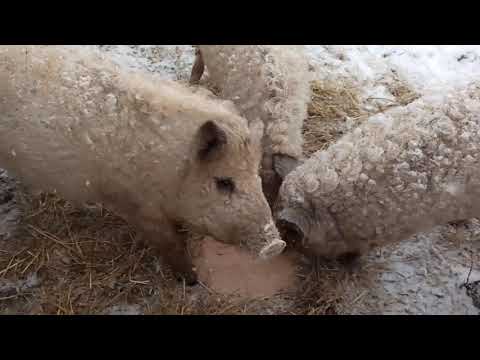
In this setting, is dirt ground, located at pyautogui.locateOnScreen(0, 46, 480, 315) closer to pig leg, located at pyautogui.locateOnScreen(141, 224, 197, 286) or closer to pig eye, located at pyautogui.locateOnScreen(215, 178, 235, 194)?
pig leg, located at pyautogui.locateOnScreen(141, 224, 197, 286)

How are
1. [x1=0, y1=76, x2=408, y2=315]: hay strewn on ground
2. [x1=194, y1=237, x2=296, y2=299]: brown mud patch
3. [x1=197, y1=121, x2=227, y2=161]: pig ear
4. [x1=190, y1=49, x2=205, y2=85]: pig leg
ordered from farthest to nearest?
1. [x1=190, y1=49, x2=205, y2=85]: pig leg
2. [x1=194, y1=237, x2=296, y2=299]: brown mud patch
3. [x1=0, y1=76, x2=408, y2=315]: hay strewn on ground
4. [x1=197, y1=121, x2=227, y2=161]: pig ear

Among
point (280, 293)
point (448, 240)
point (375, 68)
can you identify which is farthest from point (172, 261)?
point (375, 68)

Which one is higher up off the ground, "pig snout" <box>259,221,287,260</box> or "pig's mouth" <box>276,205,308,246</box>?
"pig snout" <box>259,221,287,260</box>

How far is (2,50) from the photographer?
3.26 metres

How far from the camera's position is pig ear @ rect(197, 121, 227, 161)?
2660 mm

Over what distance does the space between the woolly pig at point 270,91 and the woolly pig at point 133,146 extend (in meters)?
0.68

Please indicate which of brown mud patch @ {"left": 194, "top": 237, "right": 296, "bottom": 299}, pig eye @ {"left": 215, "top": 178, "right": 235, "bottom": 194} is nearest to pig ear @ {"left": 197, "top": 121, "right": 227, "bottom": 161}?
pig eye @ {"left": 215, "top": 178, "right": 235, "bottom": 194}

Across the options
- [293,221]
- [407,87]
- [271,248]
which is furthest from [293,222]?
[407,87]

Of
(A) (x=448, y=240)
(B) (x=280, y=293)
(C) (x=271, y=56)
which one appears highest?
(C) (x=271, y=56)

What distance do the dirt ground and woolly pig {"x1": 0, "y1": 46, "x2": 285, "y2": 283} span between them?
641 mm

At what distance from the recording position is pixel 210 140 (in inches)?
107

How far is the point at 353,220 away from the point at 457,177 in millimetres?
815

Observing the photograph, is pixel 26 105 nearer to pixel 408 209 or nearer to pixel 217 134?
pixel 217 134

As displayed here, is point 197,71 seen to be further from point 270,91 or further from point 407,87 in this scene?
point 407,87
